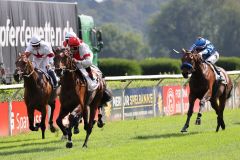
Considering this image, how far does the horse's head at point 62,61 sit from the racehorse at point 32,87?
1.88m

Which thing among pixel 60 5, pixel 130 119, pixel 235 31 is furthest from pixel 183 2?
pixel 130 119

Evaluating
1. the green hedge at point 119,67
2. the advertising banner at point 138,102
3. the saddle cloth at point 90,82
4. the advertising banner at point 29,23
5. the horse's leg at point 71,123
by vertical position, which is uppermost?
the advertising banner at point 29,23

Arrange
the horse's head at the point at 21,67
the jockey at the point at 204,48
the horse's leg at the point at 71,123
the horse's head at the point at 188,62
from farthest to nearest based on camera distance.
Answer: the jockey at the point at 204,48, the horse's head at the point at 188,62, the horse's head at the point at 21,67, the horse's leg at the point at 71,123

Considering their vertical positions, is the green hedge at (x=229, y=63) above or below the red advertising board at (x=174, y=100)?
above

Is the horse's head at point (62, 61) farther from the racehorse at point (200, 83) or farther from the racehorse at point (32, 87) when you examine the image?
the racehorse at point (200, 83)

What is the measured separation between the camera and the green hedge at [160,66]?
4650 cm

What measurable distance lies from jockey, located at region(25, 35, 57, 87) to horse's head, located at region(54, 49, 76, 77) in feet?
9.48

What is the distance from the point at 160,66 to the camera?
4716 cm

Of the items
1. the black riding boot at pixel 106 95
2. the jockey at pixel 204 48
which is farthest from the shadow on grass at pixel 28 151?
the jockey at pixel 204 48

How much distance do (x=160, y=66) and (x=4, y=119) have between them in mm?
28176

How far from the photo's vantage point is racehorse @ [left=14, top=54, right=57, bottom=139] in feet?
56.3

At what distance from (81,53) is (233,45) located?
8332cm

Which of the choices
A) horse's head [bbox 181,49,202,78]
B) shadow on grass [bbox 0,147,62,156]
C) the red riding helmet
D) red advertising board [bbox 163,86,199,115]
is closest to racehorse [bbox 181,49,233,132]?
horse's head [bbox 181,49,202,78]

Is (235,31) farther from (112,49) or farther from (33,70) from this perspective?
(33,70)
